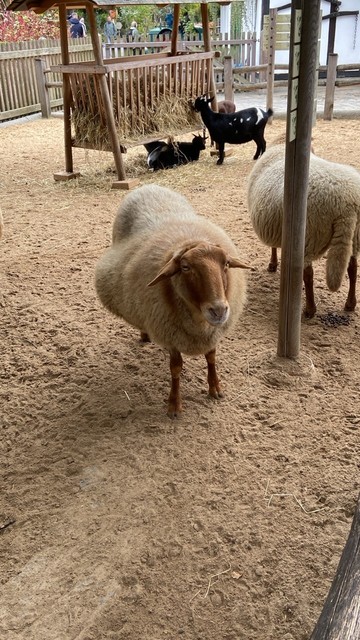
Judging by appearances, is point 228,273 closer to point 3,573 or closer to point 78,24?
point 3,573

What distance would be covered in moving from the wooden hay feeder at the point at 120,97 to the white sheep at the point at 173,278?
4214 mm

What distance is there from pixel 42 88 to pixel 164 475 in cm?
1272

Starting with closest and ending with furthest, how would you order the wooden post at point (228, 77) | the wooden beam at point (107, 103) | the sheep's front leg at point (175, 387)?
the sheep's front leg at point (175, 387)
the wooden beam at point (107, 103)
the wooden post at point (228, 77)

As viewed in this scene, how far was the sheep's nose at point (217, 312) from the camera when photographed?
2.60 m

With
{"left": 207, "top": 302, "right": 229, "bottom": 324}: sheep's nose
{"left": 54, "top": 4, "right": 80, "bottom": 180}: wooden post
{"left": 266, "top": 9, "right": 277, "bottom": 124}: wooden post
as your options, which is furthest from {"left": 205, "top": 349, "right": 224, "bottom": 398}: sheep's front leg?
{"left": 266, "top": 9, "right": 277, "bottom": 124}: wooden post

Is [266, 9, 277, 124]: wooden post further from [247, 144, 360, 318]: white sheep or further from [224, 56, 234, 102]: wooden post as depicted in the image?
[247, 144, 360, 318]: white sheep

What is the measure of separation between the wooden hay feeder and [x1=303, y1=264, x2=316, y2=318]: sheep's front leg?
423 cm

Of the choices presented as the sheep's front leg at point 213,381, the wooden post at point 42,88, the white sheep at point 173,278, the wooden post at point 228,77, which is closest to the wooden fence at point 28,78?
the wooden post at point 42,88

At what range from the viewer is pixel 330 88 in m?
11.5

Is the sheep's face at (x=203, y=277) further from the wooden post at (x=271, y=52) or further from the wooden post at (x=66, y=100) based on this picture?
the wooden post at (x=271, y=52)

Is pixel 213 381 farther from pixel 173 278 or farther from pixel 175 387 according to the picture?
pixel 173 278

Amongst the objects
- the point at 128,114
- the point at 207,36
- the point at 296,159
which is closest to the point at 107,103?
the point at 128,114

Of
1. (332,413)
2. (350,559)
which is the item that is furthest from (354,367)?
(350,559)

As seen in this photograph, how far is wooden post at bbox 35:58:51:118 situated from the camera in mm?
12933
